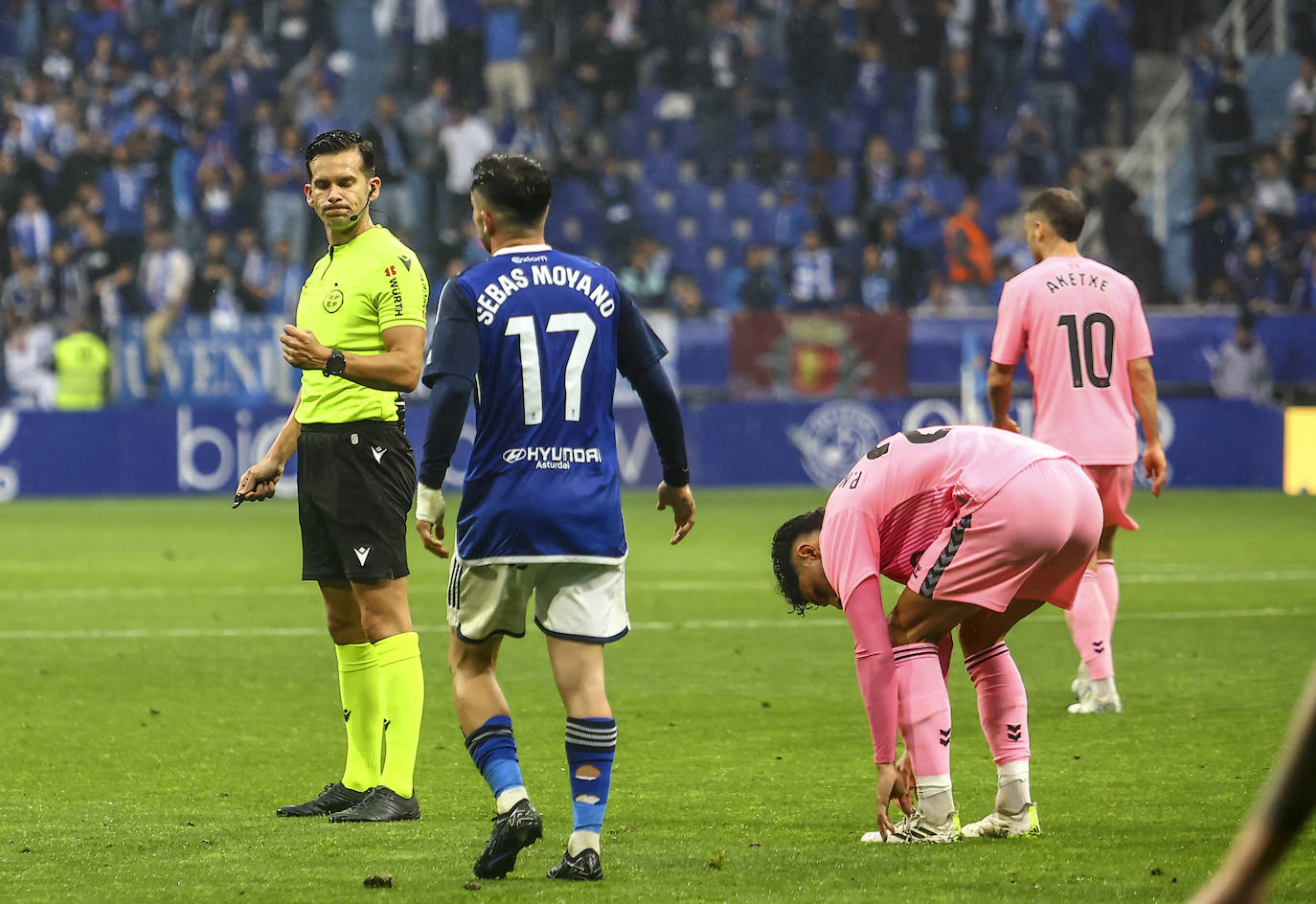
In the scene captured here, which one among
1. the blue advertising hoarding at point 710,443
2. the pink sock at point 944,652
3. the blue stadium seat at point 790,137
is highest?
the blue stadium seat at point 790,137

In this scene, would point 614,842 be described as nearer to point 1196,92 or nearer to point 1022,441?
point 1022,441

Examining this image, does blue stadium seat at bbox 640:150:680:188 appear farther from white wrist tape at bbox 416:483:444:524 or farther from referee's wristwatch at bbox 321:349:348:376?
white wrist tape at bbox 416:483:444:524

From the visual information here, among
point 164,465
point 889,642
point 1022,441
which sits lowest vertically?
point 164,465

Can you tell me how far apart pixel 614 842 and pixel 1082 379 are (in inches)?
132

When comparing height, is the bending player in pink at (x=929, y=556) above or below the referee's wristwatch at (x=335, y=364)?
below

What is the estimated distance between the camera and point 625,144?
25.4 m

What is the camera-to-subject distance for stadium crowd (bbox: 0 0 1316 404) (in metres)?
22.8

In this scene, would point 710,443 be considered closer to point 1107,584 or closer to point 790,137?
point 790,137

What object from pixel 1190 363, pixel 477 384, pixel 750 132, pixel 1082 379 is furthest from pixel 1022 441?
pixel 750 132

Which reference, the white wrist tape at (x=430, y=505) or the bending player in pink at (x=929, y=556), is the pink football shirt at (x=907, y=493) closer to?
the bending player in pink at (x=929, y=556)

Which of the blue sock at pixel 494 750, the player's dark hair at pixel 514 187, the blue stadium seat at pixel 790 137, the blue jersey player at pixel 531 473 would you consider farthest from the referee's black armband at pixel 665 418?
the blue stadium seat at pixel 790 137

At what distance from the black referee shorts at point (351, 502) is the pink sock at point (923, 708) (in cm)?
156

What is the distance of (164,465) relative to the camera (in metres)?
20.6

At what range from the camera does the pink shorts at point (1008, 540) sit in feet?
15.9
